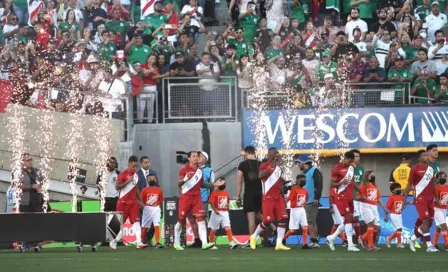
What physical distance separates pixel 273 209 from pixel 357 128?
23.8 ft

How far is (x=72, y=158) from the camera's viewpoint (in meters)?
32.6

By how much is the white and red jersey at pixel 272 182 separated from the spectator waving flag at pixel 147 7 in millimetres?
10574

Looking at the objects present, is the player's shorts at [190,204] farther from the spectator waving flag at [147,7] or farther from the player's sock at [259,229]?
the spectator waving flag at [147,7]

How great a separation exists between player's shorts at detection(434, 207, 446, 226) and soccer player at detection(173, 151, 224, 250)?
416 centimetres

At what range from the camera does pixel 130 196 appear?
2641 centimetres

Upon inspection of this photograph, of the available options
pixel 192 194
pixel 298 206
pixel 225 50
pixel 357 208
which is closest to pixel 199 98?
pixel 225 50

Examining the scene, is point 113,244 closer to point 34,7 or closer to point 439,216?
point 439,216

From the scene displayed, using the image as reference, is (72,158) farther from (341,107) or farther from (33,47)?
(341,107)

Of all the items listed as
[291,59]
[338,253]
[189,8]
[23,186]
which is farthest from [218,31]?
[338,253]

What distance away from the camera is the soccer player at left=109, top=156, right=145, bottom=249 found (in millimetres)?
26250

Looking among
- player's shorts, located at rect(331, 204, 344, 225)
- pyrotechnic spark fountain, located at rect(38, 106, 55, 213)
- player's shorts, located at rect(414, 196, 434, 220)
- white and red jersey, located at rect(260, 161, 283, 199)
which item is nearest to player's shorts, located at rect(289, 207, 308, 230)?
player's shorts, located at rect(331, 204, 344, 225)

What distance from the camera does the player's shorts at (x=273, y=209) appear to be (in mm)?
25078

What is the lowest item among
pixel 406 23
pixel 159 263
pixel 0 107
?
pixel 159 263

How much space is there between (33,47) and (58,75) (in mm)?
1200
